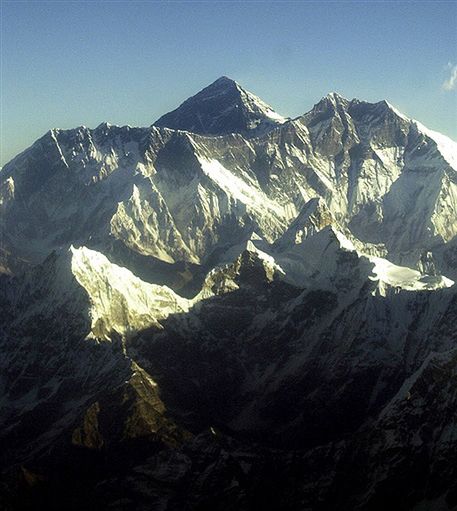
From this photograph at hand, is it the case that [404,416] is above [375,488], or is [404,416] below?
above

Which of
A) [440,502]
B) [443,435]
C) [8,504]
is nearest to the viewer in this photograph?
[440,502]

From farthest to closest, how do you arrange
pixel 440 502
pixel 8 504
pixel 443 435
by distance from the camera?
pixel 8 504 < pixel 443 435 < pixel 440 502

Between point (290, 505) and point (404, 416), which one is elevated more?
point (404, 416)

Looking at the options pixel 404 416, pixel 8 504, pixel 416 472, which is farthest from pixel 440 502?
pixel 8 504

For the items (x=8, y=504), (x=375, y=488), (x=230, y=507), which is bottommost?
(x=8, y=504)

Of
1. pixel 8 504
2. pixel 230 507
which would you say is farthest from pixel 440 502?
pixel 8 504

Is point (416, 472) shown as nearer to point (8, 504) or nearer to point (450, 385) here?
point (450, 385)

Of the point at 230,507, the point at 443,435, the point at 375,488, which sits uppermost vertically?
the point at 443,435

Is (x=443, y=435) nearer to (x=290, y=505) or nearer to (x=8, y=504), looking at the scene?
(x=290, y=505)

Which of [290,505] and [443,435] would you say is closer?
[443,435]
